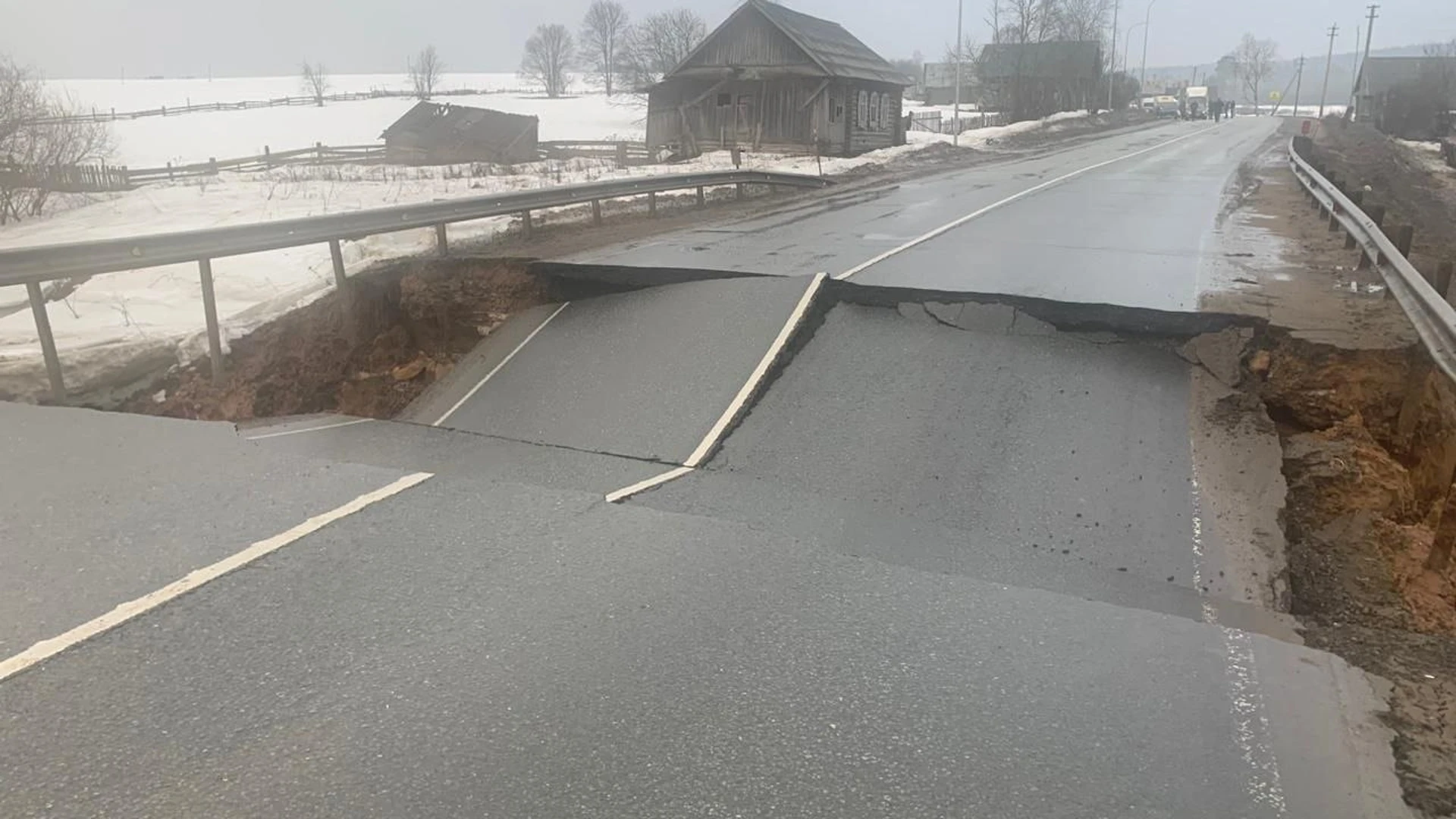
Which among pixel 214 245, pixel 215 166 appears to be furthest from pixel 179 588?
pixel 215 166

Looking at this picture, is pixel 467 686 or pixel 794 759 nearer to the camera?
pixel 794 759

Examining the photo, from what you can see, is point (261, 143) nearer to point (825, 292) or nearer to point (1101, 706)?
point (825, 292)

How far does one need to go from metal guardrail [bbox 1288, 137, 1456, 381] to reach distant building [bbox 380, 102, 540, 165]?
34.8 metres

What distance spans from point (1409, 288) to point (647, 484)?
7013mm

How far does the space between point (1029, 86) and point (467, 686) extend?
81409 mm

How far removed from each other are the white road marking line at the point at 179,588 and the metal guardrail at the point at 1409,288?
23.4ft

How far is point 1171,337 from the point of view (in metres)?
8.49

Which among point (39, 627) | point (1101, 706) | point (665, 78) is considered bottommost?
point (1101, 706)

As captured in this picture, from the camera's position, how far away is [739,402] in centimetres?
774

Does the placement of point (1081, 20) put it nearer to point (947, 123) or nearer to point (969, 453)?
point (947, 123)

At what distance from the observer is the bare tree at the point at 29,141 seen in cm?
2747

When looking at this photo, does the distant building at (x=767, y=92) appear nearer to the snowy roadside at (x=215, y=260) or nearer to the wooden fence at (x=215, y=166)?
the wooden fence at (x=215, y=166)

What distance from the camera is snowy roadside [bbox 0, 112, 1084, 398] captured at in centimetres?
1043

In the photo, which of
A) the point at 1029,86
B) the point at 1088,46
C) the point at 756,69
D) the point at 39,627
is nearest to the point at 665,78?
the point at 756,69
